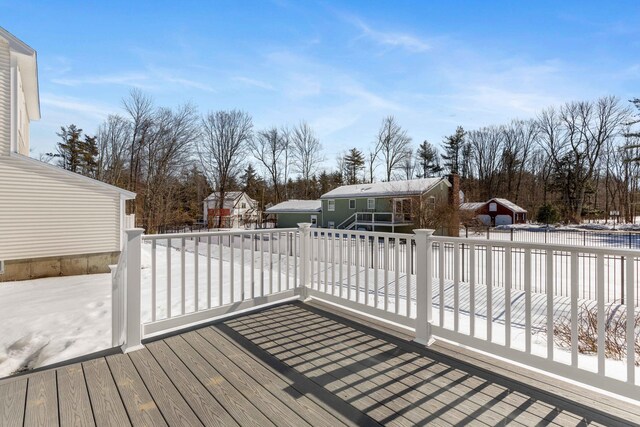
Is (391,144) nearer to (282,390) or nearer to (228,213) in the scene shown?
(228,213)

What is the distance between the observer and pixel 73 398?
191 cm

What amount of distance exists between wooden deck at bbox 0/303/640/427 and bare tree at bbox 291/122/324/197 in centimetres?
2730

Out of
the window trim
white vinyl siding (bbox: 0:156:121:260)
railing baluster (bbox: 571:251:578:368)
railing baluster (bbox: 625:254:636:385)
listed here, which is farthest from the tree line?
railing baluster (bbox: 625:254:636:385)

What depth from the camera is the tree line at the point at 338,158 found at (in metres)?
20.3

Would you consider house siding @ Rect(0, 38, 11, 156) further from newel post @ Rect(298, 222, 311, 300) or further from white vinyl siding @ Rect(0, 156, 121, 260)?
newel post @ Rect(298, 222, 311, 300)

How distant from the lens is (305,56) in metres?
8.98

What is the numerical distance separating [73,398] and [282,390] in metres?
1.21

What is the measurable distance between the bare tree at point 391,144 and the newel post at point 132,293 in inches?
1052

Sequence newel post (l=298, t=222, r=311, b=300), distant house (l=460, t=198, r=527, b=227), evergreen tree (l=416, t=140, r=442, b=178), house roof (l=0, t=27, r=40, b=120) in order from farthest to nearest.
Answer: evergreen tree (l=416, t=140, r=442, b=178)
distant house (l=460, t=198, r=527, b=227)
house roof (l=0, t=27, r=40, b=120)
newel post (l=298, t=222, r=311, b=300)

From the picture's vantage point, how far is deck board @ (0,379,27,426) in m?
1.70

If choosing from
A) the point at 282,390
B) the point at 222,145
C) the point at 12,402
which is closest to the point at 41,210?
the point at 12,402

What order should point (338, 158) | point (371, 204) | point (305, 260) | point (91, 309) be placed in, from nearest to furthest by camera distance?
point (305, 260) → point (91, 309) → point (371, 204) → point (338, 158)

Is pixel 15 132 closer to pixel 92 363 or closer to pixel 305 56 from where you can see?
pixel 305 56

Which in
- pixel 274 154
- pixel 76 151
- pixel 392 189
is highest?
pixel 274 154
